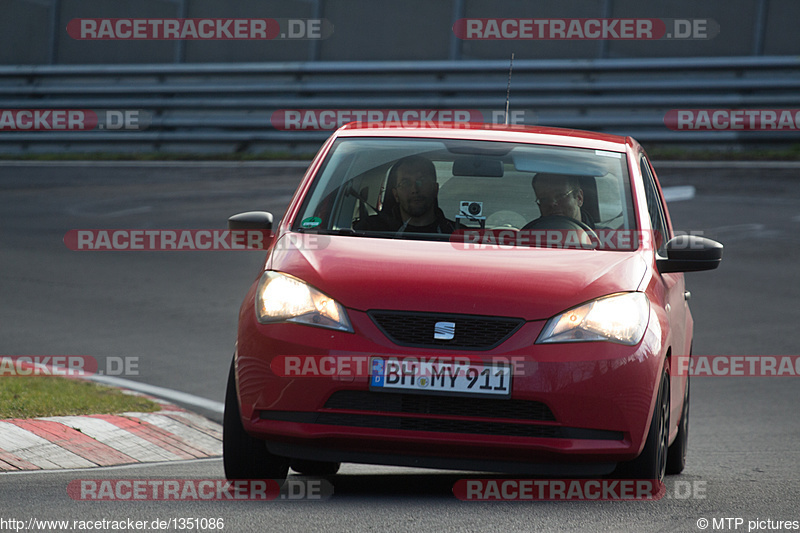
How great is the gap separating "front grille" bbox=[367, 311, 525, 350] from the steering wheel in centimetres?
105

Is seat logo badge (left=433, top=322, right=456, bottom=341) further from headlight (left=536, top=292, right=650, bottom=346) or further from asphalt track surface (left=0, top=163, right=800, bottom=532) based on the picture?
asphalt track surface (left=0, top=163, right=800, bottom=532)

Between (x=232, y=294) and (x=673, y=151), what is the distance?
7.52 m

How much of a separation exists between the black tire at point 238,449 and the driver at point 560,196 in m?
1.71

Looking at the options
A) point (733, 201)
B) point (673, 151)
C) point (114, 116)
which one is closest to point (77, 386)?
point (733, 201)

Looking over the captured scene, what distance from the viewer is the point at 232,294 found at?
12.5 m

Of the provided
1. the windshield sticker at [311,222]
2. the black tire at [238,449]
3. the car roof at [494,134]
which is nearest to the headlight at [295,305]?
the black tire at [238,449]

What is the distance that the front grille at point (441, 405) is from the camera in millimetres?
4977

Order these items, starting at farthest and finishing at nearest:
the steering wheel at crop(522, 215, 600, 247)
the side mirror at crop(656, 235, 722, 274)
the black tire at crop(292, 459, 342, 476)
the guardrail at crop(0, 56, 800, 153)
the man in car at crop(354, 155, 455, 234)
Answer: the guardrail at crop(0, 56, 800, 153), the black tire at crop(292, 459, 342, 476), the man in car at crop(354, 155, 455, 234), the steering wheel at crop(522, 215, 600, 247), the side mirror at crop(656, 235, 722, 274)

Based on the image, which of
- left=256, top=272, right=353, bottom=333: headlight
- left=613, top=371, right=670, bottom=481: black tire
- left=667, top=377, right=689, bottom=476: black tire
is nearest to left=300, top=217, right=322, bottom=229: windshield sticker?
left=256, top=272, right=353, bottom=333: headlight

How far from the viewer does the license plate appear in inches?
194

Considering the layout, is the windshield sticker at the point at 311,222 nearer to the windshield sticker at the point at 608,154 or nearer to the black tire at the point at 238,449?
the black tire at the point at 238,449

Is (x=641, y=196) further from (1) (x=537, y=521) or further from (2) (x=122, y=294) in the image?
(2) (x=122, y=294)

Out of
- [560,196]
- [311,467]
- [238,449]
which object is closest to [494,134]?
[560,196]

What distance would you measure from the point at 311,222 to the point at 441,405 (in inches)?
52.3
